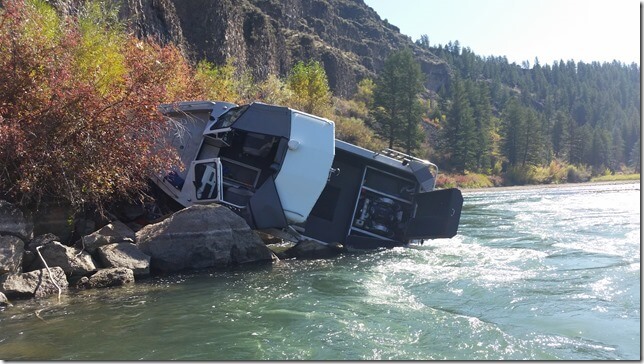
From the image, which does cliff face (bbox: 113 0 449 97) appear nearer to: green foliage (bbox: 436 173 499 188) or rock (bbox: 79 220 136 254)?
rock (bbox: 79 220 136 254)

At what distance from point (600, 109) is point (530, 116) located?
257 feet

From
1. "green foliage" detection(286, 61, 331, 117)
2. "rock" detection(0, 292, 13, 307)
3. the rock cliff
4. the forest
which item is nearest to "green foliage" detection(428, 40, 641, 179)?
the forest


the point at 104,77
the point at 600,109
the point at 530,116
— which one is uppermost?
the point at 600,109

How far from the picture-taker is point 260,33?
208 ft

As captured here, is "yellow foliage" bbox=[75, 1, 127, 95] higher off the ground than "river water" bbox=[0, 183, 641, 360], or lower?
higher

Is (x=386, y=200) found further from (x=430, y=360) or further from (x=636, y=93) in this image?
(x=636, y=93)

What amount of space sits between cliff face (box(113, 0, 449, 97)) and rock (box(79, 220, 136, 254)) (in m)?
16.9

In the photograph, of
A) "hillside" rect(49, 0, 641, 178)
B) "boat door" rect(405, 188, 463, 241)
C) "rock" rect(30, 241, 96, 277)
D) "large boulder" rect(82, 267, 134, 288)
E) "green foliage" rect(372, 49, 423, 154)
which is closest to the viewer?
"large boulder" rect(82, 267, 134, 288)

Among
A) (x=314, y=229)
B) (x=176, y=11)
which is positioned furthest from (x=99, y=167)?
(x=176, y=11)

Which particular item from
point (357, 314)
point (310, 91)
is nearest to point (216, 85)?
point (310, 91)

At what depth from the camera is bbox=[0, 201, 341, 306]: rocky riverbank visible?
9633 mm

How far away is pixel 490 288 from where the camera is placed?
10.4 meters

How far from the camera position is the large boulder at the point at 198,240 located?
1164 cm

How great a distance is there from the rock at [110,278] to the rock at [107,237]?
0.87 metres
